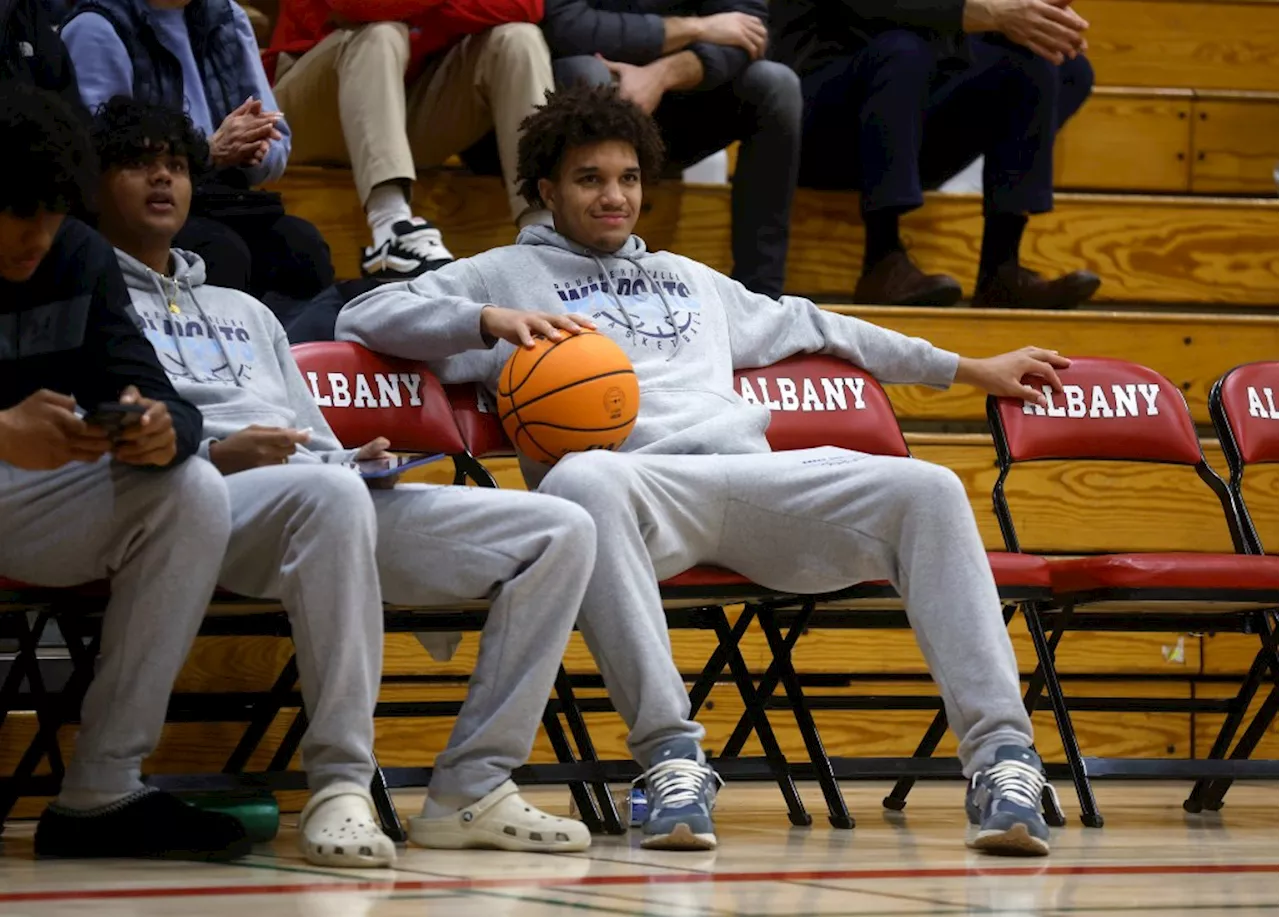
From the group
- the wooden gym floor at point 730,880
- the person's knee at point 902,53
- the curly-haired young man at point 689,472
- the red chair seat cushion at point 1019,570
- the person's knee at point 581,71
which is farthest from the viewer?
the person's knee at point 902,53

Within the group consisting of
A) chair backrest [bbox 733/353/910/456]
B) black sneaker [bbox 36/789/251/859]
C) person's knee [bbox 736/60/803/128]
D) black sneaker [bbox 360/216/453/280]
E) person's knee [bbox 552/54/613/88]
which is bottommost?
black sneaker [bbox 36/789/251/859]

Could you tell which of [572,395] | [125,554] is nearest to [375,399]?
[572,395]

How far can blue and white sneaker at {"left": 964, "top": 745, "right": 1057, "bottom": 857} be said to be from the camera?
2756mm

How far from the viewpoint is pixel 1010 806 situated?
278cm

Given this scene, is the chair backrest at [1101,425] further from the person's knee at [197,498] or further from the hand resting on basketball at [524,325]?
the person's knee at [197,498]

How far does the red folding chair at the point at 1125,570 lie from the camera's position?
342cm

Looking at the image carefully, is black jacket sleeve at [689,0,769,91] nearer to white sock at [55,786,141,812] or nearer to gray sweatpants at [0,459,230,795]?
gray sweatpants at [0,459,230,795]

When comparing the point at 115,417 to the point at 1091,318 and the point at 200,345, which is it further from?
the point at 1091,318

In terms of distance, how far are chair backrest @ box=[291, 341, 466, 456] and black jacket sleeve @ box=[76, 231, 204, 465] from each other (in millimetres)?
570

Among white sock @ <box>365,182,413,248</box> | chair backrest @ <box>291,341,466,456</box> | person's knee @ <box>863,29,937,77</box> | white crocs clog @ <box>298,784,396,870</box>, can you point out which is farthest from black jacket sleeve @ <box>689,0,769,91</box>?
white crocs clog @ <box>298,784,396,870</box>

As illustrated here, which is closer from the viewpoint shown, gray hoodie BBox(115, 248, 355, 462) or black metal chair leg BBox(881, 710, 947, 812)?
gray hoodie BBox(115, 248, 355, 462)

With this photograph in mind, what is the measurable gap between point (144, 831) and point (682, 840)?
2.53ft

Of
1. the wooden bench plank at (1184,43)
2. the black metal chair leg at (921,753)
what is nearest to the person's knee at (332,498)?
the black metal chair leg at (921,753)

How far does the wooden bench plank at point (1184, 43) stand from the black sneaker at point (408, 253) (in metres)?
2.66
